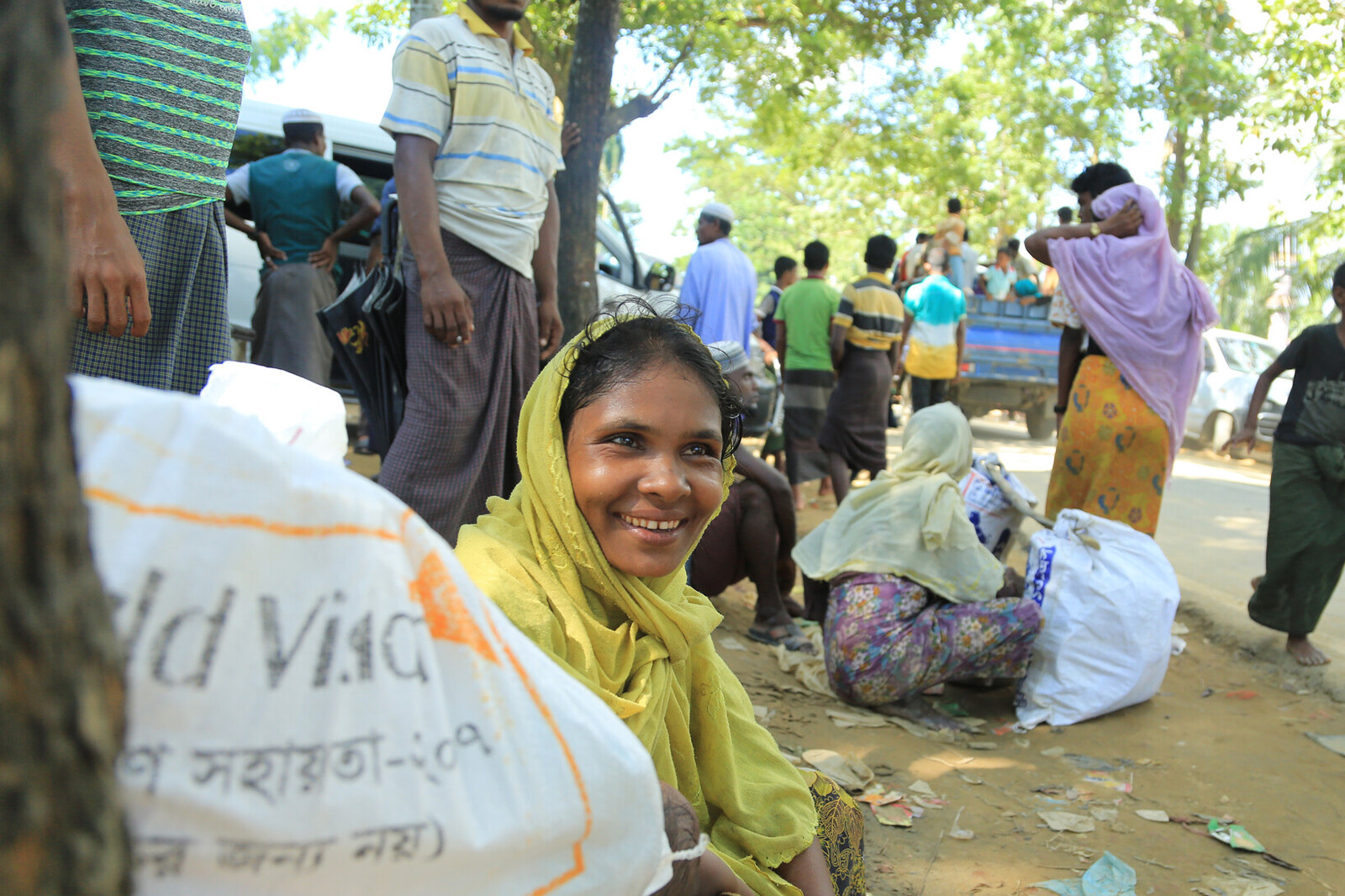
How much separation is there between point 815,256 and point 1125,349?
306cm

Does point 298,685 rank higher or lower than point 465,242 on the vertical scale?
lower

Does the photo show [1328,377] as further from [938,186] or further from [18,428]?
[938,186]

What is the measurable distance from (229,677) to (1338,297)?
5.01m

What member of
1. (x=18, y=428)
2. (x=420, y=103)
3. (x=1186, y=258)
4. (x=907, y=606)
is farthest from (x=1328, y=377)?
(x=1186, y=258)

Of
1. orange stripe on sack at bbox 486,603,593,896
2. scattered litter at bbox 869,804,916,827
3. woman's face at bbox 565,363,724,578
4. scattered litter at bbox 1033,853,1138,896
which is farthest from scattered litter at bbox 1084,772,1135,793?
orange stripe on sack at bbox 486,603,593,896

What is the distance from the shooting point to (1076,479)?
4.48 meters

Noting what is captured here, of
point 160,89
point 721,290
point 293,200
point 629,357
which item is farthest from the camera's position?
point 721,290

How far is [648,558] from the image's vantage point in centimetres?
160

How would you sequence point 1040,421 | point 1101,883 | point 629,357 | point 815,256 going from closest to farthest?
point 629,357
point 1101,883
point 815,256
point 1040,421

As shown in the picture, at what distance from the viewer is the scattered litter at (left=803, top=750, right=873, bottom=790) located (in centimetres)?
308

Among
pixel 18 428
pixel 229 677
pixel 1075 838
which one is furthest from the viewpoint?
pixel 1075 838

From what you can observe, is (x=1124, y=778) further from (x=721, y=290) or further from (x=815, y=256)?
(x=815, y=256)

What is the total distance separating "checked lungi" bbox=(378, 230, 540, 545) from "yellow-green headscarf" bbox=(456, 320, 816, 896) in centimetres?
133

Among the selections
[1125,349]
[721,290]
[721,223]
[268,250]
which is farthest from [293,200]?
[1125,349]
